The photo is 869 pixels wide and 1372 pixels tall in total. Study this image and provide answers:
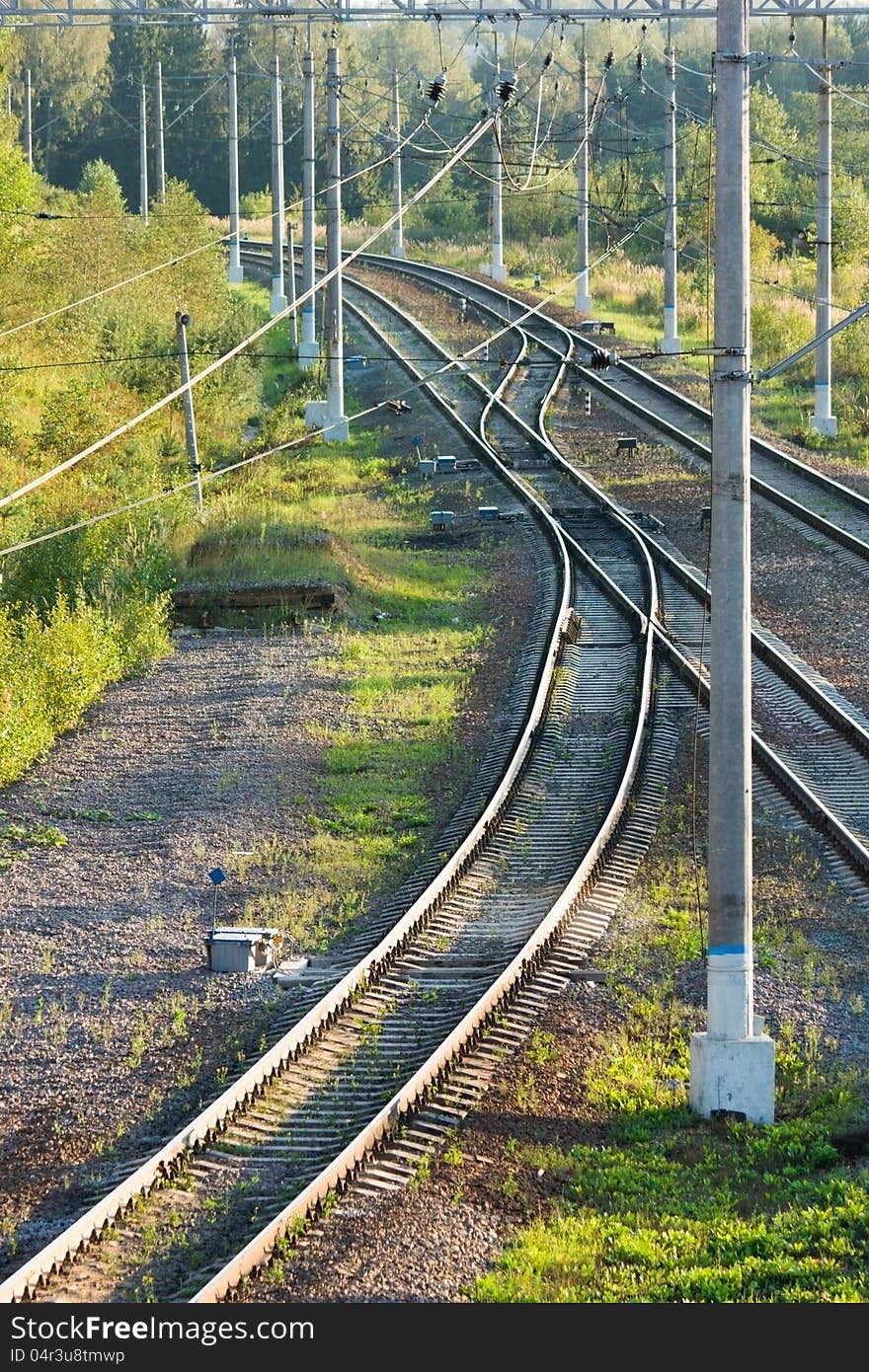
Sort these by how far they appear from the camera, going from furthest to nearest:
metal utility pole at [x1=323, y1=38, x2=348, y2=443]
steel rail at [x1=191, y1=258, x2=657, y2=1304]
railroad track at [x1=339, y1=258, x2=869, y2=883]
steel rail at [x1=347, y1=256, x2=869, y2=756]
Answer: metal utility pole at [x1=323, y1=38, x2=348, y2=443] < steel rail at [x1=347, y1=256, x2=869, y2=756] < railroad track at [x1=339, y1=258, x2=869, y2=883] < steel rail at [x1=191, y1=258, x2=657, y2=1304]

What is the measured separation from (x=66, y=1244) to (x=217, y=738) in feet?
33.6

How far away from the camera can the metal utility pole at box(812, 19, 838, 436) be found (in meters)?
32.5

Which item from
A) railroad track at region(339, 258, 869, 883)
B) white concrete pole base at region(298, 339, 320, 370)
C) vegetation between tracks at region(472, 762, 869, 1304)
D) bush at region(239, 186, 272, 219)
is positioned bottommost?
vegetation between tracks at region(472, 762, 869, 1304)

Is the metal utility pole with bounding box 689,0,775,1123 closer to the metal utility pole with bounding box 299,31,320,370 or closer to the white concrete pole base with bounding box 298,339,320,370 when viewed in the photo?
the metal utility pole with bounding box 299,31,320,370

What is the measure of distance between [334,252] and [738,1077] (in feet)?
92.3

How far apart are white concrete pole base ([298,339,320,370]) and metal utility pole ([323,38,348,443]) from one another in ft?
28.9

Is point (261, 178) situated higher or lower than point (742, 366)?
higher

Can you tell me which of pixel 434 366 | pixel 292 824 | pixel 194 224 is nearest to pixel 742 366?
pixel 292 824

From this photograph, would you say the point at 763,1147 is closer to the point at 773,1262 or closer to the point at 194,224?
the point at 773,1262

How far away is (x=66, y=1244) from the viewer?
8.08 meters

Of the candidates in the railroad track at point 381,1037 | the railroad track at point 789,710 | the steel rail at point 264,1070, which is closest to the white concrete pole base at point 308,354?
the railroad track at point 789,710

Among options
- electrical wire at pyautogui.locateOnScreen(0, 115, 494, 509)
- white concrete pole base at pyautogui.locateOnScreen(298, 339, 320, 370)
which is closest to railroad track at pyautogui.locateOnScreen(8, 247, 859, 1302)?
electrical wire at pyautogui.locateOnScreen(0, 115, 494, 509)

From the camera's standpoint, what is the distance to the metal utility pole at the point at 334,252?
3456 cm

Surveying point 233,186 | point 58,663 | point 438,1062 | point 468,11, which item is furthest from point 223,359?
point 233,186
